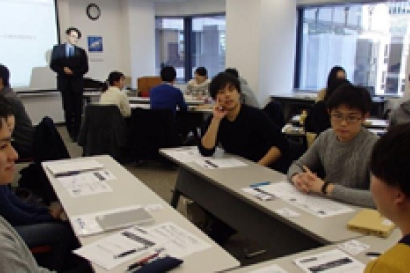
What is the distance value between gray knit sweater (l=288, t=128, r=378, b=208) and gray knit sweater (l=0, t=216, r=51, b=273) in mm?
1317

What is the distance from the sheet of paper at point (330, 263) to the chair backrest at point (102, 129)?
3.57 meters

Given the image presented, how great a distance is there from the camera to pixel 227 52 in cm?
671

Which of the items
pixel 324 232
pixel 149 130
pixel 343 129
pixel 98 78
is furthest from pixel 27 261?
pixel 98 78

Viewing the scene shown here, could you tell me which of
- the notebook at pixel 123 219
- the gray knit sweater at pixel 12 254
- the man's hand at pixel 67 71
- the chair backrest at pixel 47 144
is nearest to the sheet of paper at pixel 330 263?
the notebook at pixel 123 219

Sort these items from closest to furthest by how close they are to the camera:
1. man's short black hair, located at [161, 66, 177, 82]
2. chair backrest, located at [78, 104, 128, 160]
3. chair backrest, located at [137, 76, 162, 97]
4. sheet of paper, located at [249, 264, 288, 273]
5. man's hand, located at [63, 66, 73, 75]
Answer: sheet of paper, located at [249, 264, 288, 273] → chair backrest, located at [78, 104, 128, 160] → man's short black hair, located at [161, 66, 177, 82] → man's hand, located at [63, 66, 73, 75] → chair backrest, located at [137, 76, 162, 97]

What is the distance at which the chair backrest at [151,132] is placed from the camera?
4.63 m

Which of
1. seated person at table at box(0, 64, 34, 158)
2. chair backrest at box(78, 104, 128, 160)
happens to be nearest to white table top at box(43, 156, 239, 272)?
seated person at table at box(0, 64, 34, 158)

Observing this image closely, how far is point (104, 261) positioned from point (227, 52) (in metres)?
5.79

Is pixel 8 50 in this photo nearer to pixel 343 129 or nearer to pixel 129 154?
pixel 129 154

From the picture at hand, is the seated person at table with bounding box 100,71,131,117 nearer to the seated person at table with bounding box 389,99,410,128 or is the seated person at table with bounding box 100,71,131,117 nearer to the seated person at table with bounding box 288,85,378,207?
the seated person at table with bounding box 389,99,410,128

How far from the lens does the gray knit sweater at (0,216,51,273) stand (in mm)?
1107

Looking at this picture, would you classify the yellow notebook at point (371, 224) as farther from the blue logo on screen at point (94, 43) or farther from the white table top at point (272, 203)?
the blue logo on screen at point (94, 43)

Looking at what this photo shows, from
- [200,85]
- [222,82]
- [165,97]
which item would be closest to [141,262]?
[222,82]

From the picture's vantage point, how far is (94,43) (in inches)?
307
